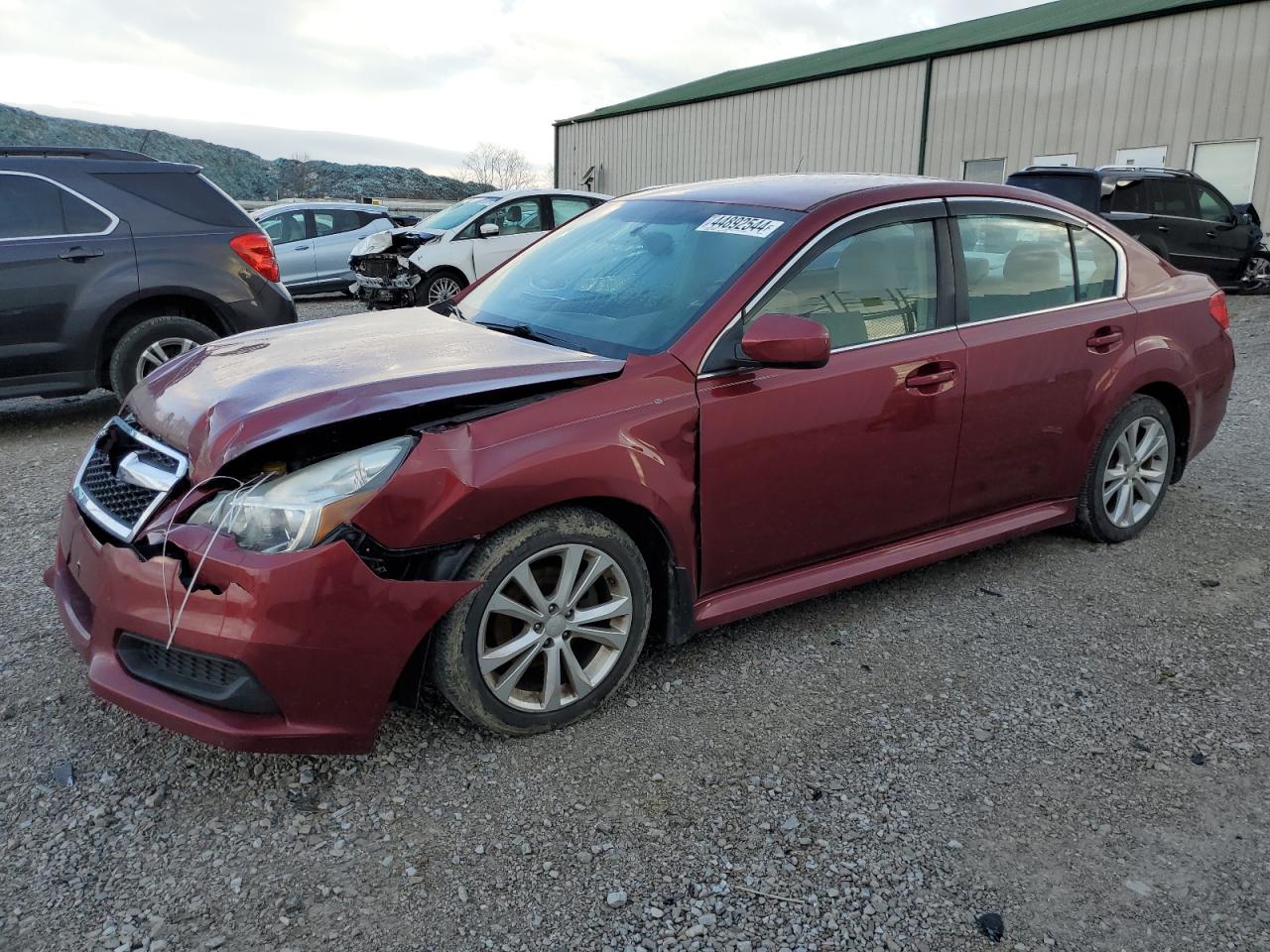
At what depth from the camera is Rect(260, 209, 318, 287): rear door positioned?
14.3 metres

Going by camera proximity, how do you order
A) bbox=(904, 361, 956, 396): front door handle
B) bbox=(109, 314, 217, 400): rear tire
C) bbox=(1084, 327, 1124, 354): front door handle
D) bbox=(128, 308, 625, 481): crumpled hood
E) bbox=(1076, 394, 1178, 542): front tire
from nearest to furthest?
bbox=(128, 308, 625, 481): crumpled hood → bbox=(904, 361, 956, 396): front door handle → bbox=(1084, 327, 1124, 354): front door handle → bbox=(1076, 394, 1178, 542): front tire → bbox=(109, 314, 217, 400): rear tire

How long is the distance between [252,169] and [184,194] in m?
33.3

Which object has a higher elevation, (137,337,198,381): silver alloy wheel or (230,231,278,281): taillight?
(230,231,278,281): taillight

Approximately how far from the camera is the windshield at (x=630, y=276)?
3283 mm

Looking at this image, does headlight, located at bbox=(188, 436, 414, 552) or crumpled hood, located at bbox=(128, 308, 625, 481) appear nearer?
headlight, located at bbox=(188, 436, 414, 552)

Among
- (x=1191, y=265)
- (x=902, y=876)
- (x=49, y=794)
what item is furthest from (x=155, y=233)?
(x=1191, y=265)

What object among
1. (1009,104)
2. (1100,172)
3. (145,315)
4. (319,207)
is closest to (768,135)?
(1009,104)

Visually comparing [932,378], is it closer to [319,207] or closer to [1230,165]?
[319,207]

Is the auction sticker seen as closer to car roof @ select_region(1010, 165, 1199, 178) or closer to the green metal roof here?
car roof @ select_region(1010, 165, 1199, 178)

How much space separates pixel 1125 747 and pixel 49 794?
3.04 m

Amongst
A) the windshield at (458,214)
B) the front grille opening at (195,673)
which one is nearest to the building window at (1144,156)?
the windshield at (458,214)

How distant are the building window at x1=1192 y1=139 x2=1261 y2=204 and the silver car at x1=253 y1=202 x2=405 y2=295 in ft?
45.2

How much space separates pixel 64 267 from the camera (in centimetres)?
634

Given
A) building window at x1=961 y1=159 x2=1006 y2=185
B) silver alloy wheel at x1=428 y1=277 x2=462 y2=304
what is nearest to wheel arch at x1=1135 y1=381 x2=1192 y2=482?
silver alloy wheel at x1=428 y1=277 x2=462 y2=304
